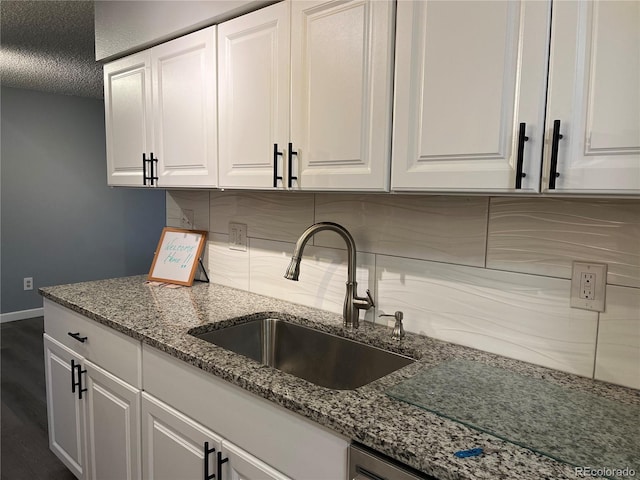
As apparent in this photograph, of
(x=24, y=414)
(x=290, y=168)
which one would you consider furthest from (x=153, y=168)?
(x=24, y=414)

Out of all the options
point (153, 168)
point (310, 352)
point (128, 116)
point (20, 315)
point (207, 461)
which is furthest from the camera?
point (20, 315)

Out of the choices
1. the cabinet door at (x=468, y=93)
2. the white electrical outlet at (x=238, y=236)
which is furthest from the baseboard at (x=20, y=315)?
the cabinet door at (x=468, y=93)

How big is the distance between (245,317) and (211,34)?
1087 mm

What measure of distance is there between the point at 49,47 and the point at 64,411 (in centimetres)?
262

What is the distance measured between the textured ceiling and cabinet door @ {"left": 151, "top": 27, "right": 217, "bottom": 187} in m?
1.07

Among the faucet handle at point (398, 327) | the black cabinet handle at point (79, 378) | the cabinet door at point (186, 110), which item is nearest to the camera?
the faucet handle at point (398, 327)

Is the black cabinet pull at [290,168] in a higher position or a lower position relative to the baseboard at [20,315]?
higher

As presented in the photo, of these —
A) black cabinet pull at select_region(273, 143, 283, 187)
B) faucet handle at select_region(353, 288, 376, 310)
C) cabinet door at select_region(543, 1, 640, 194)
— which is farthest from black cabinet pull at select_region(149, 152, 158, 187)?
cabinet door at select_region(543, 1, 640, 194)

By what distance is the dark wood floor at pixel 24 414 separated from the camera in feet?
7.32

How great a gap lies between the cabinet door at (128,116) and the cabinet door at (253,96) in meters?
0.54

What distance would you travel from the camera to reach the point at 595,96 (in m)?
0.88

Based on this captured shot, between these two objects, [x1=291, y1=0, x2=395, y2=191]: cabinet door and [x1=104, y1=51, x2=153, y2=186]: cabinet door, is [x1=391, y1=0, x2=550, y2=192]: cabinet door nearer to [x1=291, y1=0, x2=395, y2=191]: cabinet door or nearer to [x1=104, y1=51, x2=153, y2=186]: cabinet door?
[x1=291, y1=0, x2=395, y2=191]: cabinet door

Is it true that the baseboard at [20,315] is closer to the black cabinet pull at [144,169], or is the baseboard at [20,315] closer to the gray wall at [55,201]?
the gray wall at [55,201]

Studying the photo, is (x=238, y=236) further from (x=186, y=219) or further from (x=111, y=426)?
(x=111, y=426)
